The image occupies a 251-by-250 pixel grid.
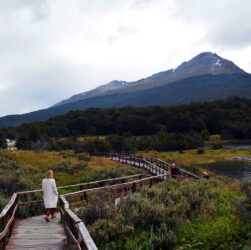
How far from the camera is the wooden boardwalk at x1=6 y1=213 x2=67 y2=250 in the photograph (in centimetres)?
607

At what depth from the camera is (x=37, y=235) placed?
682 cm

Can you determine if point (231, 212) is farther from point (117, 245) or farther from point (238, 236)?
point (117, 245)

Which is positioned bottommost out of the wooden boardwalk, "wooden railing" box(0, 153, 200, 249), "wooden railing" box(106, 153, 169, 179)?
"wooden railing" box(106, 153, 169, 179)

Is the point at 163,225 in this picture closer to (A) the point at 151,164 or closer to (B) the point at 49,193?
(B) the point at 49,193

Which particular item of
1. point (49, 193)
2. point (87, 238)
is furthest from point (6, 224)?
point (87, 238)

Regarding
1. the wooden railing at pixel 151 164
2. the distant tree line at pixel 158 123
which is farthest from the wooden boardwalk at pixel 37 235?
the distant tree line at pixel 158 123

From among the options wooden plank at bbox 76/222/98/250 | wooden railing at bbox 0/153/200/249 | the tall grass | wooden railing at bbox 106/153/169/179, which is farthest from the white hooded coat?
wooden railing at bbox 106/153/169/179

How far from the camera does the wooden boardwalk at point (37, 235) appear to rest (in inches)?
239

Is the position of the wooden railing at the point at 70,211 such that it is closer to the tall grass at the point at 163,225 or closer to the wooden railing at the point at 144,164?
the wooden railing at the point at 144,164

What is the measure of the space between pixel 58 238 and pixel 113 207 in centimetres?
163

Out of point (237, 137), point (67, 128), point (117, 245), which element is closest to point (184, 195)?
point (117, 245)

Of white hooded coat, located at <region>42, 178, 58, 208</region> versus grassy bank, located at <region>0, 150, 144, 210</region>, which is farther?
grassy bank, located at <region>0, 150, 144, 210</region>

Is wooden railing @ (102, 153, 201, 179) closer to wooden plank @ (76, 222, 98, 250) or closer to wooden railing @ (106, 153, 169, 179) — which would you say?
wooden railing @ (106, 153, 169, 179)

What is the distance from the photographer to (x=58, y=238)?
661cm
